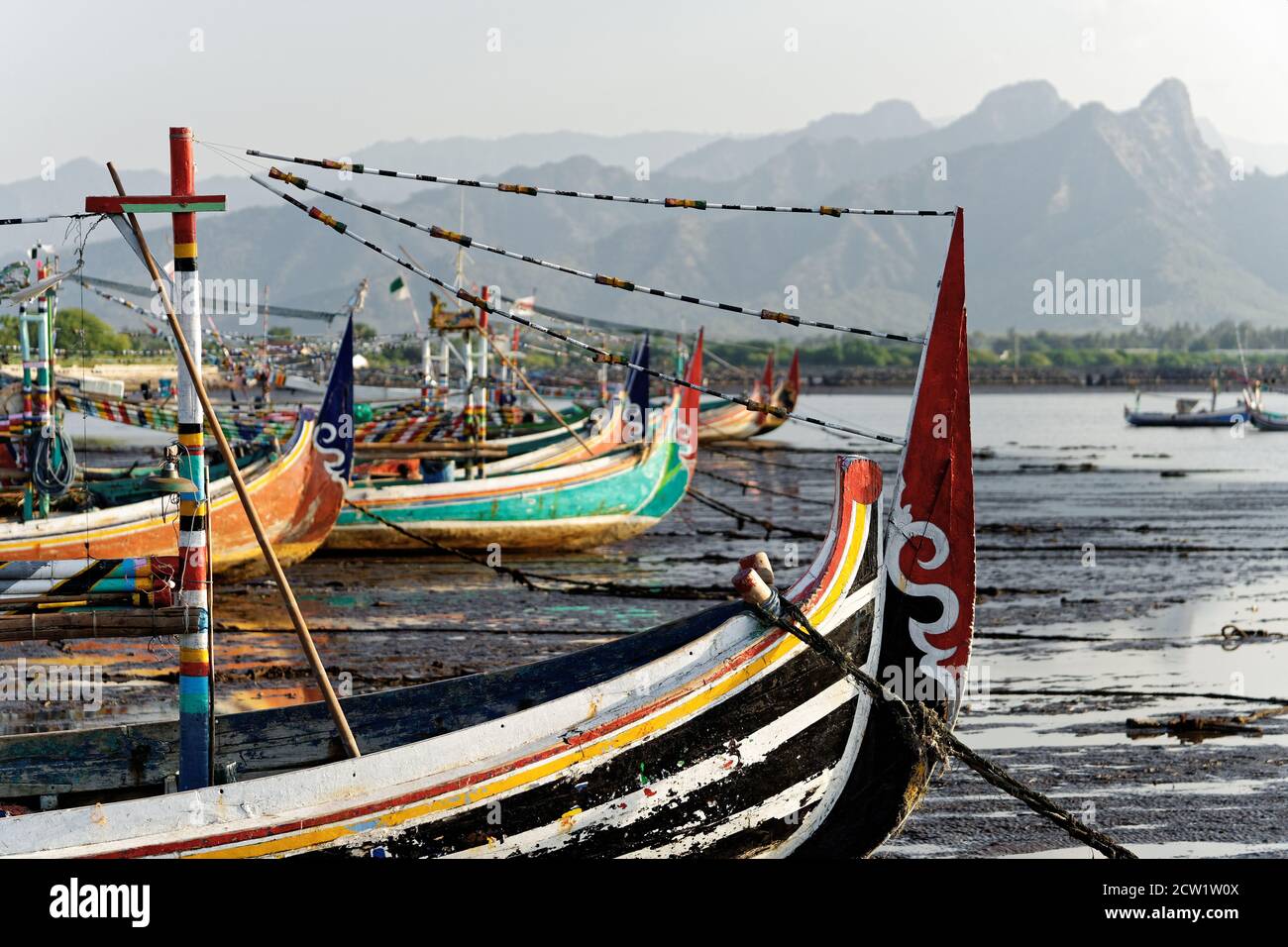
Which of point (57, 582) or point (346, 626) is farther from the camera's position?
point (346, 626)

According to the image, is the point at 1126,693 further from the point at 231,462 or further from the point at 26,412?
the point at 26,412

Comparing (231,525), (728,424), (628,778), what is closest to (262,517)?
(231,525)

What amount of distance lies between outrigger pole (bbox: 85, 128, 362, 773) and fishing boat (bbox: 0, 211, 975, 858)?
1.68 ft

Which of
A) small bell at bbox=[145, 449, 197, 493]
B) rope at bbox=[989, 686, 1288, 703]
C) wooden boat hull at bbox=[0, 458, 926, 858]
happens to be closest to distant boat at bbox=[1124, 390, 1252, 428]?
rope at bbox=[989, 686, 1288, 703]

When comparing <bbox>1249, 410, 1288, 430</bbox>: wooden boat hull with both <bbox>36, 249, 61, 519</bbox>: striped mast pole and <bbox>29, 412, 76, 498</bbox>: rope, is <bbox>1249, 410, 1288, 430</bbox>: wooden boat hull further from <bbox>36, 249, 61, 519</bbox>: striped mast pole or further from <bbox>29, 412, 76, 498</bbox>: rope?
<bbox>29, 412, 76, 498</bbox>: rope

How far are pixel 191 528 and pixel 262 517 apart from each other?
12.6 m

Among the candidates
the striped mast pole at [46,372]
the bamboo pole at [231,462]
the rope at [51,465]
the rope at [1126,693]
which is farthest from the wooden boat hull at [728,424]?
the bamboo pole at [231,462]

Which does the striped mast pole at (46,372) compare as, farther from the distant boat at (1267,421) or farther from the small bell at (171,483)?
the distant boat at (1267,421)

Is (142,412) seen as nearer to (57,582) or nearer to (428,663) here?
(428,663)

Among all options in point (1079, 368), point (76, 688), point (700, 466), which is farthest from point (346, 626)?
point (1079, 368)

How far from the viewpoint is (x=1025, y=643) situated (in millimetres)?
17359

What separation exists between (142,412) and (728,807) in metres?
20.5
